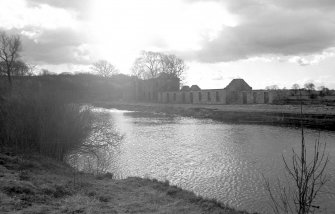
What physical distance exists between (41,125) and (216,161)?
8867 millimetres

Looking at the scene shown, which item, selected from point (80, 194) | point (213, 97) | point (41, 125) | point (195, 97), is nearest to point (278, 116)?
point (213, 97)

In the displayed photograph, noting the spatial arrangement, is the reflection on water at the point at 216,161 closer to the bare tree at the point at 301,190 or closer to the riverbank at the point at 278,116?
the bare tree at the point at 301,190

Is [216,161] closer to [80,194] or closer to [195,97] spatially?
[80,194]

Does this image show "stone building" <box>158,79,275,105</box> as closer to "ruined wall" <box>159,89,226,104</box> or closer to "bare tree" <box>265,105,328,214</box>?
"ruined wall" <box>159,89,226,104</box>

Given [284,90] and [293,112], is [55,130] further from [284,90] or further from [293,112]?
[284,90]

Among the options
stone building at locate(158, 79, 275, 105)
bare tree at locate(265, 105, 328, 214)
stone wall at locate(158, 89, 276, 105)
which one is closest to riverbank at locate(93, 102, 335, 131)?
stone wall at locate(158, 89, 276, 105)

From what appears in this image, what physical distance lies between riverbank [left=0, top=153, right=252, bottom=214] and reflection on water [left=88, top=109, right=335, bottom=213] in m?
1.96

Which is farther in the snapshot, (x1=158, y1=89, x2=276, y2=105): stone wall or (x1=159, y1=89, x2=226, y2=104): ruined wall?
(x1=159, y1=89, x2=226, y2=104): ruined wall

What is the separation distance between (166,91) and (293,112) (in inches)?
1791

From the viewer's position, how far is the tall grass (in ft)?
49.7

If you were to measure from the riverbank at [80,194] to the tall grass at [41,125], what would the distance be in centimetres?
254

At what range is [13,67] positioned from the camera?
52094mm

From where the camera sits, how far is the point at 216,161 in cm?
1806

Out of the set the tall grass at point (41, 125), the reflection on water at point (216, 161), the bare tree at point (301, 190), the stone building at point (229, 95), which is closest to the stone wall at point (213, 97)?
the stone building at point (229, 95)
